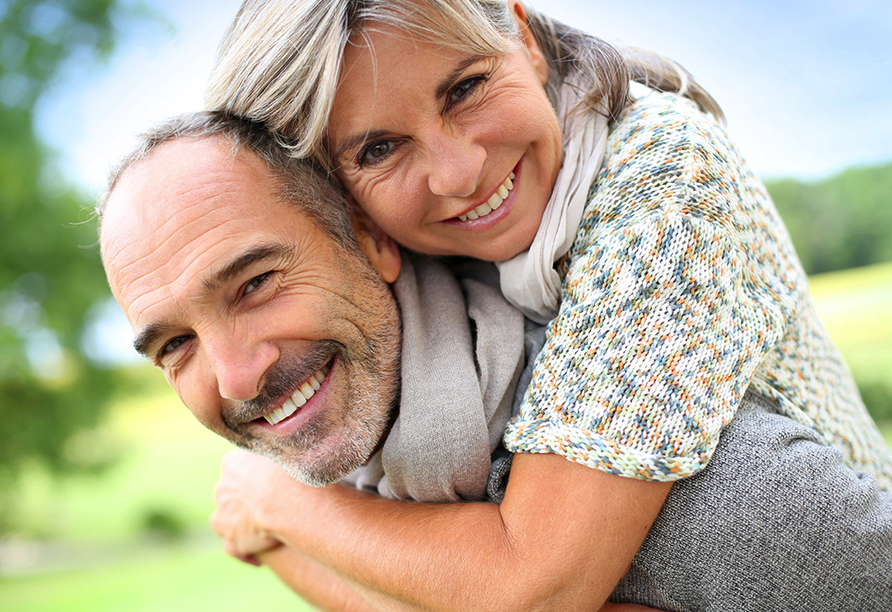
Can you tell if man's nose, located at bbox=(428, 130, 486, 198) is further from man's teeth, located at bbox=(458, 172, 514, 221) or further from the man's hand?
the man's hand

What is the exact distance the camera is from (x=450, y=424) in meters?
1.51

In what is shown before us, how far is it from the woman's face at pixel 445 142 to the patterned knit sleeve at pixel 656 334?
11.2 inches

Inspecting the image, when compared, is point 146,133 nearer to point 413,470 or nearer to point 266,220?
point 266,220

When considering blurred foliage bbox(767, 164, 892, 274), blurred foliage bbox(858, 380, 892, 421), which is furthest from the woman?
blurred foliage bbox(858, 380, 892, 421)

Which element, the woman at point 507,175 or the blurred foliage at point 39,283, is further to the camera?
the blurred foliage at point 39,283

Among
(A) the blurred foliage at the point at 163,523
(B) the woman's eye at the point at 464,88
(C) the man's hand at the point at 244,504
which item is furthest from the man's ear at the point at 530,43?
(A) the blurred foliage at the point at 163,523

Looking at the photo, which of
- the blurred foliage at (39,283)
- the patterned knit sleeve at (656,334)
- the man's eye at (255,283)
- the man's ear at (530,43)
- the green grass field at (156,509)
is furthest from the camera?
the blurred foliage at (39,283)

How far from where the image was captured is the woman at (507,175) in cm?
130

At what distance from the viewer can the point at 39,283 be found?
311 inches

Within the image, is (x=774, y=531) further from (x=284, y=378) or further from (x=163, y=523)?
(x=163, y=523)

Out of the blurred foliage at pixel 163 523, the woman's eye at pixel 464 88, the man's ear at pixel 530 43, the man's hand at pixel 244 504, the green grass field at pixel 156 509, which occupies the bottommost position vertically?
the blurred foliage at pixel 163 523

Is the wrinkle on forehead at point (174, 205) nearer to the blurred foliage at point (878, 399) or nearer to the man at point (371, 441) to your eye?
the man at point (371, 441)

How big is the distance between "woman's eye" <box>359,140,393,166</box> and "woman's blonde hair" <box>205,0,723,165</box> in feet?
0.38

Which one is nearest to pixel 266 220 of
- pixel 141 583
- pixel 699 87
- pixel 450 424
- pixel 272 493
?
pixel 450 424
